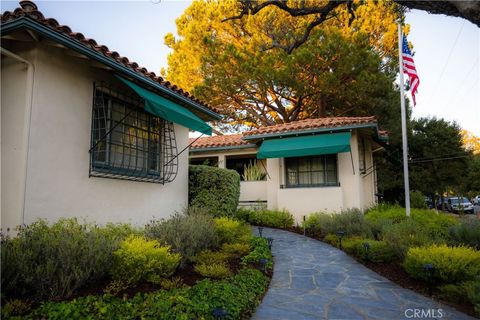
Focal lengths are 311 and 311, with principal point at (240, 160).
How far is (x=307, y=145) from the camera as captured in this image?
11.8 meters

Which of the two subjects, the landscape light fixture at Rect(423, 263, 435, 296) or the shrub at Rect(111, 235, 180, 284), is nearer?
the shrub at Rect(111, 235, 180, 284)

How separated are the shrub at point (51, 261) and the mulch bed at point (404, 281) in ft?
16.6

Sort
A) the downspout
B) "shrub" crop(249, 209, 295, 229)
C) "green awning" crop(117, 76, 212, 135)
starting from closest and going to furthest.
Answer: the downspout, "green awning" crop(117, 76, 212, 135), "shrub" crop(249, 209, 295, 229)

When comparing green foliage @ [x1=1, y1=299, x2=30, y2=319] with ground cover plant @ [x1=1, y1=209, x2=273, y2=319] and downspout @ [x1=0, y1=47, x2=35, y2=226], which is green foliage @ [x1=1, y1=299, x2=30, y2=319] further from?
downspout @ [x1=0, y1=47, x2=35, y2=226]

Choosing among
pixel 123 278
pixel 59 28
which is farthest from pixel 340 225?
pixel 59 28

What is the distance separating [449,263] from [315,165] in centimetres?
794

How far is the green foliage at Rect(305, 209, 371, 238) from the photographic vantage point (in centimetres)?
895

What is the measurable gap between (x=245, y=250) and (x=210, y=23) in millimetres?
15987

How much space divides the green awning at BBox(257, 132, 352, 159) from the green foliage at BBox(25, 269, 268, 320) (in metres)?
7.48

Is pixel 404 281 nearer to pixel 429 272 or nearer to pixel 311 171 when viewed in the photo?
pixel 429 272

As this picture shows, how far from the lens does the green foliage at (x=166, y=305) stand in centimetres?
314

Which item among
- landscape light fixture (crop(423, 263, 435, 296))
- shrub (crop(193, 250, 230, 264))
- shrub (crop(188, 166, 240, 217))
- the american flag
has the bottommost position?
landscape light fixture (crop(423, 263, 435, 296))

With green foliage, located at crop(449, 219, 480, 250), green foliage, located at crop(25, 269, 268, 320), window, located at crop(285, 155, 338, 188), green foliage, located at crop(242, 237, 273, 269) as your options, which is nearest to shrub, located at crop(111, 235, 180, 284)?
green foliage, located at crop(25, 269, 268, 320)
